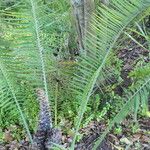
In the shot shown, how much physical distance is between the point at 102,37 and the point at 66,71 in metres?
0.54

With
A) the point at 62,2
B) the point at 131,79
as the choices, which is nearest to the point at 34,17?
the point at 62,2

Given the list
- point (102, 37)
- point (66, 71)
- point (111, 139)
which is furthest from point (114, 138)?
point (102, 37)

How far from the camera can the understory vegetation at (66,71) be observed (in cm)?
320

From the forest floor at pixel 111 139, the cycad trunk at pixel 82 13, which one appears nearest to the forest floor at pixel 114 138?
the forest floor at pixel 111 139

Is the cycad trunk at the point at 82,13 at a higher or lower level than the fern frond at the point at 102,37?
higher

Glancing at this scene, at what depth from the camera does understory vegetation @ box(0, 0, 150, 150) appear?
320 centimetres

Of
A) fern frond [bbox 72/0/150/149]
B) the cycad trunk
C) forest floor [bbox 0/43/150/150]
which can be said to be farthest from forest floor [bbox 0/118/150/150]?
the cycad trunk

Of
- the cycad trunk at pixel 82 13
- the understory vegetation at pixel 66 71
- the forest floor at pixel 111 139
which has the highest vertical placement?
the cycad trunk at pixel 82 13

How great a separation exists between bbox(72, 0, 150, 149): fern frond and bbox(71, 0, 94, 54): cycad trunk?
0.11 meters

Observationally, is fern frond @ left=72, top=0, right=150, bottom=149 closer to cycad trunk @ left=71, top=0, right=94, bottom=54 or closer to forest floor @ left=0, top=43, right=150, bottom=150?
cycad trunk @ left=71, top=0, right=94, bottom=54

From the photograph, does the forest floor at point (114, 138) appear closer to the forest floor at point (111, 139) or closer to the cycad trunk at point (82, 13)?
the forest floor at point (111, 139)

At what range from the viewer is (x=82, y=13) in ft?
12.1

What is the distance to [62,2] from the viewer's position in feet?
13.4

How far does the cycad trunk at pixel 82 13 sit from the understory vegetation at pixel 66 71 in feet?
0.14
